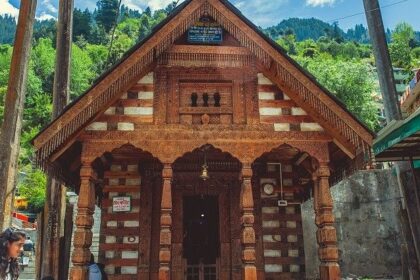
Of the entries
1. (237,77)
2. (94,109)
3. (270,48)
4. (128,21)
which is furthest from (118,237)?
(128,21)

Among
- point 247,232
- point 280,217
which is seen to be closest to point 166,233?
point 247,232

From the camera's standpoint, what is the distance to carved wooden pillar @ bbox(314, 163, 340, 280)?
345 inches

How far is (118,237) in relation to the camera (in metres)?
11.2

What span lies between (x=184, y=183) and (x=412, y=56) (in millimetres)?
86961

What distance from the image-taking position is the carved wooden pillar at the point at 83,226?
858 cm

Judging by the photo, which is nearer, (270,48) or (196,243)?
(270,48)

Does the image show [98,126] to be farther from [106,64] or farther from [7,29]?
[7,29]

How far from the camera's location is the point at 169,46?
962 centimetres

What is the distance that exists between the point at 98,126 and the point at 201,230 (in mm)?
5027

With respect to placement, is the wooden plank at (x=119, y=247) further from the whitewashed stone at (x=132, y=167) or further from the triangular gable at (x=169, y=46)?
the triangular gable at (x=169, y=46)

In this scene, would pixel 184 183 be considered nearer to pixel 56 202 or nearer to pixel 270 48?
pixel 56 202

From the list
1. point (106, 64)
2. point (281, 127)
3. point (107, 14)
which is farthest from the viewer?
point (107, 14)

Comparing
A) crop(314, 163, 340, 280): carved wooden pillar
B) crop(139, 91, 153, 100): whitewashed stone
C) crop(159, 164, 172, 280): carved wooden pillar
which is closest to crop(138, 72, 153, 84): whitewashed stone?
crop(139, 91, 153, 100): whitewashed stone

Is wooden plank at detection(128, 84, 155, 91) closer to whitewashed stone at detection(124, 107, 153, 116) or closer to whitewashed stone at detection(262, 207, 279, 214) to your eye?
whitewashed stone at detection(124, 107, 153, 116)
